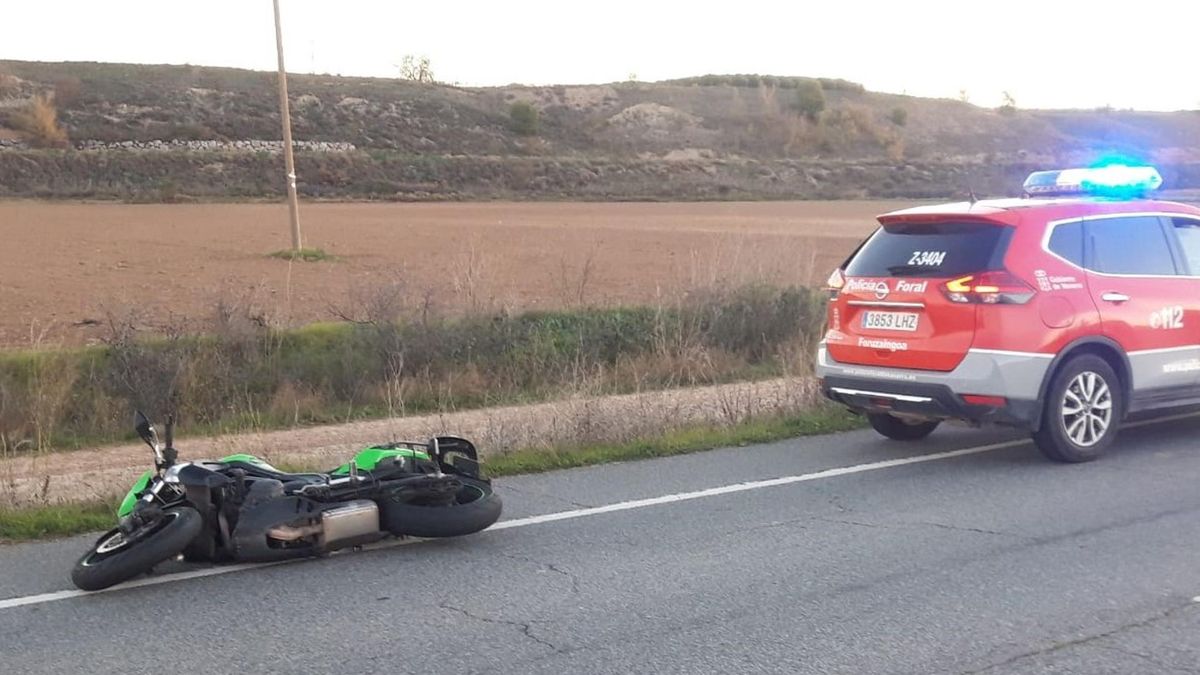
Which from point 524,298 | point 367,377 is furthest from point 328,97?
point 367,377

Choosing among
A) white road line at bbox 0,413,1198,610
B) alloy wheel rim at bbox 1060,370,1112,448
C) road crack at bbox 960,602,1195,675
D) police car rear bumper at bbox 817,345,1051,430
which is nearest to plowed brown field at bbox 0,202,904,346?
white road line at bbox 0,413,1198,610

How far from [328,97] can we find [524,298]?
76.4 m

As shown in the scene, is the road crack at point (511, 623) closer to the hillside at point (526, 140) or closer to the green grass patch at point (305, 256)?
the green grass patch at point (305, 256)

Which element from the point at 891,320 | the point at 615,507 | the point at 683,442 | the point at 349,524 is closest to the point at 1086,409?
the point at 891,320

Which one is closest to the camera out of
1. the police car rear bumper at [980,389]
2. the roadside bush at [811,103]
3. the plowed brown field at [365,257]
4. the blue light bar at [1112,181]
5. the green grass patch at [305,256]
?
the police car rear bumper at [980,389]

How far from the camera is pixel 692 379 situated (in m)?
14.4

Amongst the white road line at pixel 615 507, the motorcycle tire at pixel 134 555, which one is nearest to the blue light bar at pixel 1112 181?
the white road line at pixel 615 507

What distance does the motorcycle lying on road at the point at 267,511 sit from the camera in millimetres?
5719

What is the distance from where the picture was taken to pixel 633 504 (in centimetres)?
751

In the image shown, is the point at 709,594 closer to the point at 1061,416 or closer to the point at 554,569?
the point at 554,569

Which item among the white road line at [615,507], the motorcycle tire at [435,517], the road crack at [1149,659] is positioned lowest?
the white road line at [615,507]

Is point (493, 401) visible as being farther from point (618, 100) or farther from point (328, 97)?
point (618, 100)

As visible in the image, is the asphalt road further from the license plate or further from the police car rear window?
the police car rear window

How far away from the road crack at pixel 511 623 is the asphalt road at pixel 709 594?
0.04 feet
